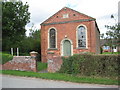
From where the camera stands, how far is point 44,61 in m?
16.4

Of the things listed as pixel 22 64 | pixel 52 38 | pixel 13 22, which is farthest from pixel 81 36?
pixel 13 22

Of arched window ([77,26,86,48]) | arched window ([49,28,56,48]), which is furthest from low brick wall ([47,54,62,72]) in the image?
arched window ([49,28,56,48])

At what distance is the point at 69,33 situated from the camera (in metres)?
15.5

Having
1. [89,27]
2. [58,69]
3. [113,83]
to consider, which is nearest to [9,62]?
[58,69]

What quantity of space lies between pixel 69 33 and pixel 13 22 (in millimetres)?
8544

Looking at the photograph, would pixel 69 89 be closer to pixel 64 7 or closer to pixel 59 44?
pixel 59 44

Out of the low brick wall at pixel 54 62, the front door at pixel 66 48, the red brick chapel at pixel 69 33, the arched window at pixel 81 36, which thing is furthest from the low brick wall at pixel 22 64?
the arched window at pixel 81 36

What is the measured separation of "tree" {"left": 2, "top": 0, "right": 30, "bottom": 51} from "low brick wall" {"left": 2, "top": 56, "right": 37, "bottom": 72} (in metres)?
6.86

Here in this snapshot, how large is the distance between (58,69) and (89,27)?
7562 millimetres

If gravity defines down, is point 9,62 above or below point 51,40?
below

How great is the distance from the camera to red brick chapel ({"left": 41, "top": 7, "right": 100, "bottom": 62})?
568 inches

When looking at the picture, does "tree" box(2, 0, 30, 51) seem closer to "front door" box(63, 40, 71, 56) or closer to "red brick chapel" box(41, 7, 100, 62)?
"red brick chapel" box(41, 7, 100, 62)

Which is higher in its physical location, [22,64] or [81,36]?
[81,36]

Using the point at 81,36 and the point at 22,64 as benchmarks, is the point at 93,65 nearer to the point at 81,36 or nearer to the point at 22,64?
the point at 22,64
